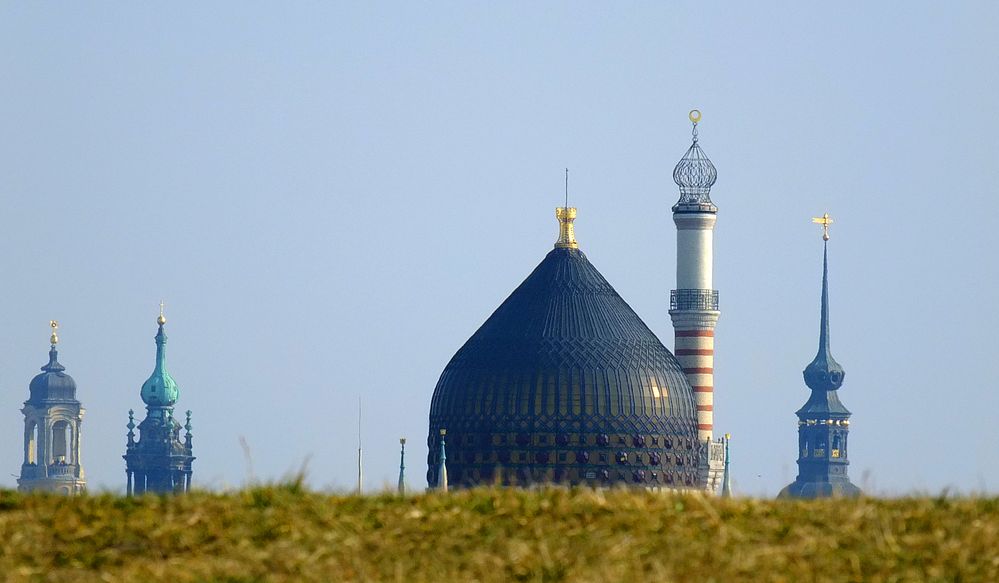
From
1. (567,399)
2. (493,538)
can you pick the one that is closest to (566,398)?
(567,399)

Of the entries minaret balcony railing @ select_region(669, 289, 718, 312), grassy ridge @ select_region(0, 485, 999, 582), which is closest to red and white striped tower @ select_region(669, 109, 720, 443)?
minaret balcony railing @ select_region(669, 289, 718, 312)

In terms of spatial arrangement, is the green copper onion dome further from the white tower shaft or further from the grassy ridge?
the grassy ridge

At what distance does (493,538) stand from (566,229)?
14243 centimetres

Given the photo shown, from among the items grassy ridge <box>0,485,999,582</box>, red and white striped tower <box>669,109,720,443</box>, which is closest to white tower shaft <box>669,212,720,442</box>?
red and white striped tower <box>669,109,720,443</box>

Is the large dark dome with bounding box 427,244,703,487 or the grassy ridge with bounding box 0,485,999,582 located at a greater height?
the large dark dome with bounding box 427,244,703,487

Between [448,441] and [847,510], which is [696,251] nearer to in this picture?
[448,441]

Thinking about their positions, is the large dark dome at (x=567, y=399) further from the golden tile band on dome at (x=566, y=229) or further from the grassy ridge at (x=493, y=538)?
the grassy ridge at (x=493, y=538)

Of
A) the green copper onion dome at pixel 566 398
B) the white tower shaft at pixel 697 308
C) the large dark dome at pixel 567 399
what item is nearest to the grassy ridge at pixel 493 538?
the green copper onion dome at pixel 566 398

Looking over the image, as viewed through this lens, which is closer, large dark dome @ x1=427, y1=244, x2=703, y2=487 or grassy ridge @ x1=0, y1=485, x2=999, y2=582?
grassy ridge @ x1=0, y1=485, x2=999, y2=582

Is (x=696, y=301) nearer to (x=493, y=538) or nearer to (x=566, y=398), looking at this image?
(x=566, y=398)

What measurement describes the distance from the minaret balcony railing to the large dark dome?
10.2 ft

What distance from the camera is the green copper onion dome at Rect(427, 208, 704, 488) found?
151 meters

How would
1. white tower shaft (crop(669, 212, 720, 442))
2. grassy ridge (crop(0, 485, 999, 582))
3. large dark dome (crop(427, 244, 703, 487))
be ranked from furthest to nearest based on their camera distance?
1. white tower shaft (crop(669, 212, 720, 442))
2. large dark dome (crop(427, 244, 703, 487))
3. grassy ridge (crop(0, 485, 999, 582))

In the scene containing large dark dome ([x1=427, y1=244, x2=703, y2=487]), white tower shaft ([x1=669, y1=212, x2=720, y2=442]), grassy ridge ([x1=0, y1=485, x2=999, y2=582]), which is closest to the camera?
grassy ridge ([x1=0, y1=485, x2=999, y2=582])
